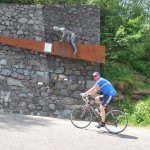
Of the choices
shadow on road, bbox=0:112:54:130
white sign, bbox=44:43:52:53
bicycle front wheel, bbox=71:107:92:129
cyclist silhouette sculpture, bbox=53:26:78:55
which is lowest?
shadow on road, bbox=0:112:54:130

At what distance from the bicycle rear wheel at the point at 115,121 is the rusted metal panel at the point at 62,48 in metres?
3.45

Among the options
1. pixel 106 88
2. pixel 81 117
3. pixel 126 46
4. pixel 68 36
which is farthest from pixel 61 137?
pixel 126 46

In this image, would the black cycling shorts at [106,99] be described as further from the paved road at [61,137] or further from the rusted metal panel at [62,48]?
the rusted metal panel at [62,48]

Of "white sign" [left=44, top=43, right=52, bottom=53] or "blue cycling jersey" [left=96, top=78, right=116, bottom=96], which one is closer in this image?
"blue cycling jersey" [left=96, top=78, right=116, bottom=96]

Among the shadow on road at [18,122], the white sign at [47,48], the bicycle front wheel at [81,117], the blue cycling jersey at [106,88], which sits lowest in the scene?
the shadow on road at [18,122]

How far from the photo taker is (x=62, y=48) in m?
12.1

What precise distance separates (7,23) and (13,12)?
453 millimetres

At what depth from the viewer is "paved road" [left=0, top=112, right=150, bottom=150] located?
7.27 meters

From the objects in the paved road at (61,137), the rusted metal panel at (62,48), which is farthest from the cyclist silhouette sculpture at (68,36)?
the paved road at (61,137)

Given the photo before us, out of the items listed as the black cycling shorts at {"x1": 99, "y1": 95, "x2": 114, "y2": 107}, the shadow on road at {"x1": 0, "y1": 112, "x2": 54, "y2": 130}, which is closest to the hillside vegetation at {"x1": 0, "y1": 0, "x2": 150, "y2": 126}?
the black cycling shorts at {"x1": 99, "y1": 95, "x2": 114, "y2": 107}

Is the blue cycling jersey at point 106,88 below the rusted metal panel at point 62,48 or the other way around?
below

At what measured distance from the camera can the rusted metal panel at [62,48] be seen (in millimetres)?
11992

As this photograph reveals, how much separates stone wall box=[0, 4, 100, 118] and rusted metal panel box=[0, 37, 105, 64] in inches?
8.5

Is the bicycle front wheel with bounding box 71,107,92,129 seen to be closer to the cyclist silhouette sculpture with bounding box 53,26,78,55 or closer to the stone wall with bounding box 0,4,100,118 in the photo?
the stone wall with bounding box 0,4,100,118
